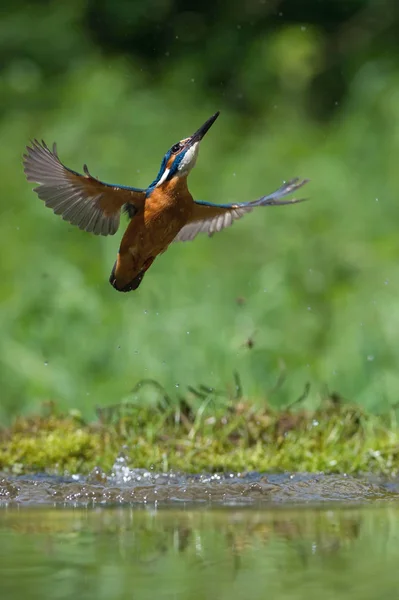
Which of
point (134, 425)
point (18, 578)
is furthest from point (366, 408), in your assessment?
point (18, 578)

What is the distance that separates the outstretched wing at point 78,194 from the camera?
3.66m

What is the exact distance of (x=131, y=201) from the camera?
12.8ft

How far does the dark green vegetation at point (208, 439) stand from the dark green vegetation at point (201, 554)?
3.52 feet

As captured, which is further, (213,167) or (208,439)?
(213,167)

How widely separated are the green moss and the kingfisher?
1.52 m

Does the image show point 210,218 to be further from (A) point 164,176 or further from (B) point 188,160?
(B) point 188,160

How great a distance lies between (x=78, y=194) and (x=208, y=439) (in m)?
1.80

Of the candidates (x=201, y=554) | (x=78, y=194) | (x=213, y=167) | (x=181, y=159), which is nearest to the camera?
(x=201, y=554)

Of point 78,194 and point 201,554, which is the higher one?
point 78,194

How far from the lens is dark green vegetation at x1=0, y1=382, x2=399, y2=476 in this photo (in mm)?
5113

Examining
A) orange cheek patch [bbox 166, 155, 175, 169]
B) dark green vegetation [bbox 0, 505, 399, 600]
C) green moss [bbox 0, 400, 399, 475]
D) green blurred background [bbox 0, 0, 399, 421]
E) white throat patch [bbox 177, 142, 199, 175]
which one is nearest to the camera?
dark green vegetation [bbox 0, 505, 399, 600]

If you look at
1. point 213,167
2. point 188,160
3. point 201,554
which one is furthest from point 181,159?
point 213,167

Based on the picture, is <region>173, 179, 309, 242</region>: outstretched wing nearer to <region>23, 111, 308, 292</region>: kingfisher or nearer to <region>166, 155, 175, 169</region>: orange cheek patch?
<region>23, 111, 308, 292</region>: kingfisher

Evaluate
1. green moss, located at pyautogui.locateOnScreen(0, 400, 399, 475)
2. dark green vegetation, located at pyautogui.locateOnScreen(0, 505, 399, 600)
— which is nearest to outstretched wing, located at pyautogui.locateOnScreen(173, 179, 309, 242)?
dark green vegetation, located at pyautogui.locateOnScreen(0, 505, 399, 600)
